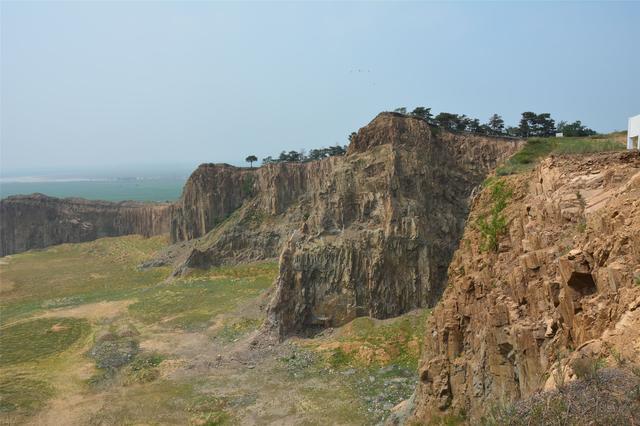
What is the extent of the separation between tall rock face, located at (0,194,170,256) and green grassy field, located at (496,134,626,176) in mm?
71819

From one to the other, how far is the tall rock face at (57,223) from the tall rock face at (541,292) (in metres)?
76.7

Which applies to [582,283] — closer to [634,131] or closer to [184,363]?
[634,131]

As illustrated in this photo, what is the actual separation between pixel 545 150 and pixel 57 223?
8748 cm

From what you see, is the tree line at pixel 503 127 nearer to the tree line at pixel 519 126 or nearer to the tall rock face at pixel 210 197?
the tree line at pixel 519 126

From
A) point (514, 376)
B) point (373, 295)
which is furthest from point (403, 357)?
point (514, 376)

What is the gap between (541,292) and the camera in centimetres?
1316

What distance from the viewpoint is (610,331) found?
9.55 meters

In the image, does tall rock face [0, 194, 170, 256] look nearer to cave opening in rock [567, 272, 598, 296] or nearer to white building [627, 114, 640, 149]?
white building [627, 114, 640, 149]

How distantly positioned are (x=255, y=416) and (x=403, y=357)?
953 cm

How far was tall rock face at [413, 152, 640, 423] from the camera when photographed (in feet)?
33.4

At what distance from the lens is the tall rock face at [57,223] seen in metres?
88.6

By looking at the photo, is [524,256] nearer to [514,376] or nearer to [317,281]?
[514,376]

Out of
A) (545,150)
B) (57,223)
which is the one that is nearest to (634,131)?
(545,150)

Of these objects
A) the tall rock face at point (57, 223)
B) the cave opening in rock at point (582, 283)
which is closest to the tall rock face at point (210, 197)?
the tall rock face at point (57, 223)
